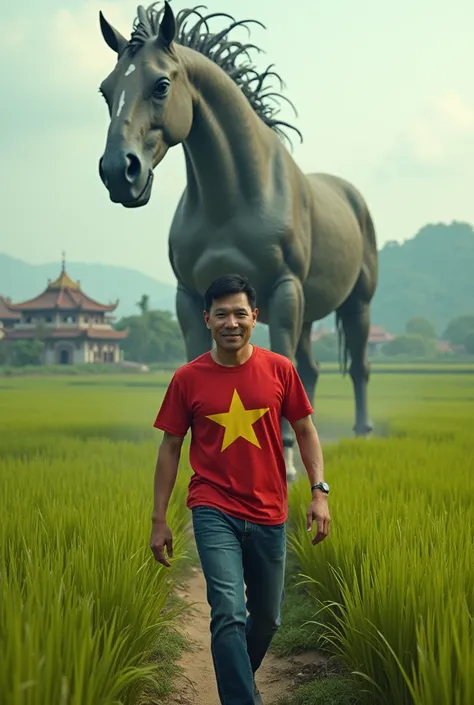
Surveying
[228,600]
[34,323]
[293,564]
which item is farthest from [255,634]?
[34,323]

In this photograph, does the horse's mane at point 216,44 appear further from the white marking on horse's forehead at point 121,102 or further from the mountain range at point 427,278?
the mountain range at point 427,278

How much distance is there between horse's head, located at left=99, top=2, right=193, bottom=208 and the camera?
2400 mm

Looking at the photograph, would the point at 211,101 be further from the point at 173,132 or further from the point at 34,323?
the point at 34,323

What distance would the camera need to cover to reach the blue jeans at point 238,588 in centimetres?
134

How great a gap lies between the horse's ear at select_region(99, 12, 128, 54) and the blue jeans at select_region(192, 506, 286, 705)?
6.21 feet

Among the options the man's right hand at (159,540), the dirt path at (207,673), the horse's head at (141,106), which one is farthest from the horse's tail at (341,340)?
the man's right hand at (159,540)

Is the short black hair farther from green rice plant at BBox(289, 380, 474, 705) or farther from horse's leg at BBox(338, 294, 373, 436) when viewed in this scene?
horse's leg at BBox(338, 294, 373, 436)

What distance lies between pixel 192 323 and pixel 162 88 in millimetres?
1222

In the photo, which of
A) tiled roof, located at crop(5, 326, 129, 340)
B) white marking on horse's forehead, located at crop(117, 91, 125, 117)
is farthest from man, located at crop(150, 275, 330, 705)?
tiled roof, located at crop(5, 326, 129, 340)

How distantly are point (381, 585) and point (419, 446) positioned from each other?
3.07m

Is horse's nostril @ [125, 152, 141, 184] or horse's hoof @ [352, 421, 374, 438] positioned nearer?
horse's nostril @ [125, 152, 141, 184]

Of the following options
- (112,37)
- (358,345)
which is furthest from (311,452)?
(358,345)

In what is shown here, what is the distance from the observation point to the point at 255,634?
1589 millimetres

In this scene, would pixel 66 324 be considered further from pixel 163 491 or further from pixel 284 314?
pixel 163 491
